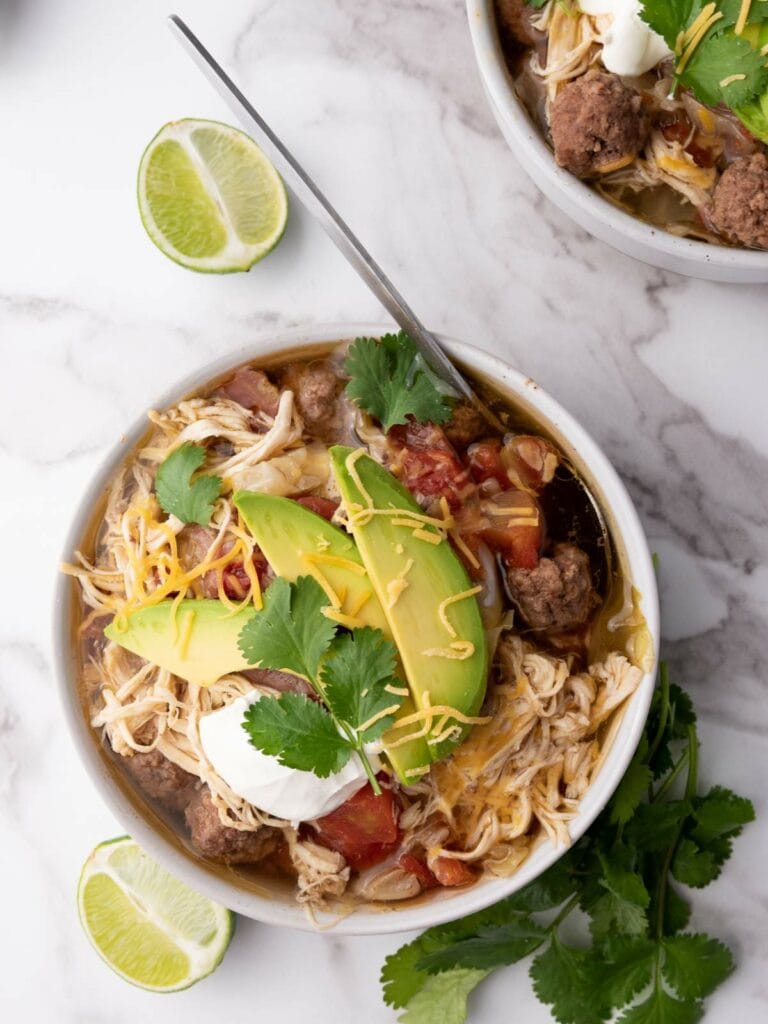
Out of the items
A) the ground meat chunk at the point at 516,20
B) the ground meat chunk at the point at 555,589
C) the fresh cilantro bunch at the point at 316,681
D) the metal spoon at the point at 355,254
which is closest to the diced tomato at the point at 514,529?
the ground meat chunk at the point at 555,589

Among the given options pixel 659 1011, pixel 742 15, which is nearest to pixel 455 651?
pixel 659 1011

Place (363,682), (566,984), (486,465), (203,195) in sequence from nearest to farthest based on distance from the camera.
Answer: (363,682) < (486,465) < (566,984) < (203,195)

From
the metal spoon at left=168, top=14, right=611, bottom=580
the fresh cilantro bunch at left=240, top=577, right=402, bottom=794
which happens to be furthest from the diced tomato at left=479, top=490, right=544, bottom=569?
the fresh cilantro bunch at left=240, top=577, right=402, bottom=794

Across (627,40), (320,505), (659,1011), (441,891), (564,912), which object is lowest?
(659,1011)

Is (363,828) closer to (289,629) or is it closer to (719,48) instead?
(289,629)

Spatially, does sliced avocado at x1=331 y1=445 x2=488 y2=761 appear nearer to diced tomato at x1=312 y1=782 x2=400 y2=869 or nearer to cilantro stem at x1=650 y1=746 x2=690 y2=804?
diced tomato at x1=312 y1=782 x2=400 y2=869

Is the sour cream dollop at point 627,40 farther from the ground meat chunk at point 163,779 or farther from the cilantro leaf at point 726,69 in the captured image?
the ground meat chunk at point 163,779

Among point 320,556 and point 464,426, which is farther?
point 464,426
